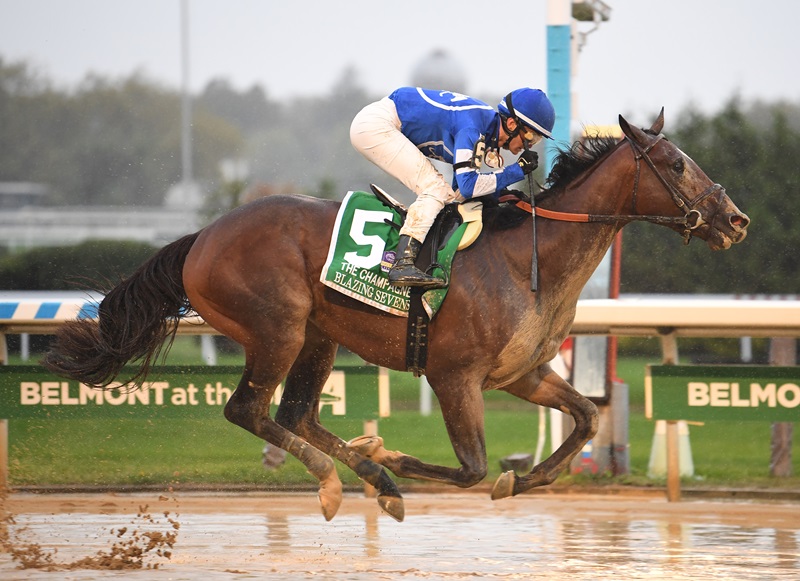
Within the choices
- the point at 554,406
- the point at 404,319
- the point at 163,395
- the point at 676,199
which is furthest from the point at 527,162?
the point at 163,395

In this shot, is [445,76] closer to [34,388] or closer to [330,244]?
[34,388]

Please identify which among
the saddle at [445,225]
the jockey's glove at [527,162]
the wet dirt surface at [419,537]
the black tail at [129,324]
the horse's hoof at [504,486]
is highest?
the jockey's glove at [527,162]

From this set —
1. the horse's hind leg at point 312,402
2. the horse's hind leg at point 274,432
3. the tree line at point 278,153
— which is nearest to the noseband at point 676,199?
the horse's hind leg at point 312,402

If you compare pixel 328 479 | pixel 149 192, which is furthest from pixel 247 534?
pixel 149 192

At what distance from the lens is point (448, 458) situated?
7996 millimetres

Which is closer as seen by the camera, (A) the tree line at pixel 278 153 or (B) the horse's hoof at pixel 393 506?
(B) the horse's hoof at pixel 393 506

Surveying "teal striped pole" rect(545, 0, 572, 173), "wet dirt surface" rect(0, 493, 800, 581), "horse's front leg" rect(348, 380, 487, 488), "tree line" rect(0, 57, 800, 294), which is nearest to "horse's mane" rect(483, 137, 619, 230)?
"horse's front leg" rect(348, 380, 487, 488)

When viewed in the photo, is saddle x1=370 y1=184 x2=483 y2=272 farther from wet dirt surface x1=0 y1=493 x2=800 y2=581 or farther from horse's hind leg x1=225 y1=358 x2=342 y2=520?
wet dirt surface x1=0 y1=493 x2=800 y2=581

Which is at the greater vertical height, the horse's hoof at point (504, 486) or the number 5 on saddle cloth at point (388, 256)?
the number 5 on saddle cloth at point (388, 256)

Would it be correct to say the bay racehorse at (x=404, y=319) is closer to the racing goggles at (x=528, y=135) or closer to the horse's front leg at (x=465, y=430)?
the horse's front leg at (x=465, y=430)

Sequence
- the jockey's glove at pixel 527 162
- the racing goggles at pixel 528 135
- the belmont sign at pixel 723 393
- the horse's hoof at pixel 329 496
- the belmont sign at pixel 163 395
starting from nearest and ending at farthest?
the racing goggles at pixel 528 135, the jockey's glove at pixel 527 162, the horse's hoof at pixel 329 496, the belmont sign at pixel 723 393, the belmont sign at pixel 163 395

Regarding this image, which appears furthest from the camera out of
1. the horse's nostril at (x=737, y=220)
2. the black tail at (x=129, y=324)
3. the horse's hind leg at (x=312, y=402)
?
the black tail at (x=129, y=324)

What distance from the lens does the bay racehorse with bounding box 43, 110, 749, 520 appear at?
483cm

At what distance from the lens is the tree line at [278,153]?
14.8 meters
